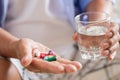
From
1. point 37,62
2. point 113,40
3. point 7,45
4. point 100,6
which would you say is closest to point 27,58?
point 37,62

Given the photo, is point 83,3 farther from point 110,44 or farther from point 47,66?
point 47,66

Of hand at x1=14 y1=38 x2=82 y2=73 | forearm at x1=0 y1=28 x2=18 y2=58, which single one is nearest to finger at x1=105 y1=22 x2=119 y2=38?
hand at x1=14 y1=38 x2=82 y2=73

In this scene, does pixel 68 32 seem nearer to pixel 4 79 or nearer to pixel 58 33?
pixel 58 33

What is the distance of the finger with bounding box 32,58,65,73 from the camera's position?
2.76 feet

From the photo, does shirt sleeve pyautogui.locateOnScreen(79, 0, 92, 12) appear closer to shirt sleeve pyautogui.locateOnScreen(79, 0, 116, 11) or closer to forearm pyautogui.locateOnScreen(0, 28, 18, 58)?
shirt sleeve pyautogui.locateOnScreen(79, 0, 116, 11)

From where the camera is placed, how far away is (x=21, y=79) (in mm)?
968

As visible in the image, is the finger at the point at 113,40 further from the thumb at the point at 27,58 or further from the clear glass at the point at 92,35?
the thumb at the point at 27,58

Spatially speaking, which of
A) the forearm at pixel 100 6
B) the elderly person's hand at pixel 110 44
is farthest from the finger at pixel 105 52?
the forearm at pixel 100 6

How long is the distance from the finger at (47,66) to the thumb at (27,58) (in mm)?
31

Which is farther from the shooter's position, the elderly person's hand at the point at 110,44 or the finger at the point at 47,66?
the elderly person's hand at the point at 110,44

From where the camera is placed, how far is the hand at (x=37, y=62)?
839 mm

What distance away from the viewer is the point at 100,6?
1188mm

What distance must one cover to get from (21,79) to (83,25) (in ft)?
0.81

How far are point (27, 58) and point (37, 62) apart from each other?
1.9 inches
